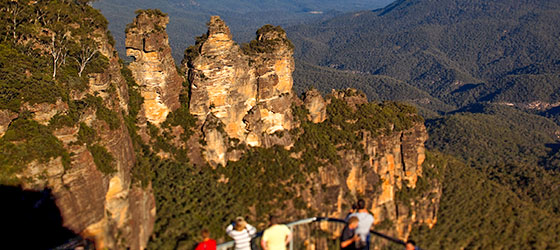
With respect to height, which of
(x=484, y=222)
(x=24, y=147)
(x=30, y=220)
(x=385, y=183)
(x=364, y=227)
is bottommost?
(x=484, y=222)

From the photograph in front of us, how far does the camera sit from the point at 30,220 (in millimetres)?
21828

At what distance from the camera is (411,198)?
52000 mm

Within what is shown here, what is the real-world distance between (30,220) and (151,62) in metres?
19.4

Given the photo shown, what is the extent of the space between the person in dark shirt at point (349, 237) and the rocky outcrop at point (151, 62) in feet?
89.8

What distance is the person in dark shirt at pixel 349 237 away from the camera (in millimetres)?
14625

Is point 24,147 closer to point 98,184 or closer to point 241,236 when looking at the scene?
point 98,184

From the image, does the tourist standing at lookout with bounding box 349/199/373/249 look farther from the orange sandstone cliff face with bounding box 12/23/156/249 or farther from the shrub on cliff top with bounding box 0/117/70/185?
the shrub on cliff top with bounding box 0/117/70/185

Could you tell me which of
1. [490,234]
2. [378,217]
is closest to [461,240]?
[490,234]

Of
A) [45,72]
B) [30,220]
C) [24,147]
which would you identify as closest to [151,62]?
[45,72]

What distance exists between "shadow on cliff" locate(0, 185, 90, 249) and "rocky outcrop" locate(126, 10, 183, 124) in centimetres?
1627

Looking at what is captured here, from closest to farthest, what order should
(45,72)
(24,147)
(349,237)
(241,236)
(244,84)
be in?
(241,236) < (349,237) < (24,147) < (45,72) < (244,84)

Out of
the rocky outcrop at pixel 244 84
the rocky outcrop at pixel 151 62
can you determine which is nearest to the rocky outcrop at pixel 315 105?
the rocky outcrop at pixel 244 84

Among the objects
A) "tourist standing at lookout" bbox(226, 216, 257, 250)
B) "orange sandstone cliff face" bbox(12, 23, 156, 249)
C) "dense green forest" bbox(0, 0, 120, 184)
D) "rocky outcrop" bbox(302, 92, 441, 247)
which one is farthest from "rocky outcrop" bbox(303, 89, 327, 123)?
"tourist standing at lookout" bbox(226, 216, 257, 250)

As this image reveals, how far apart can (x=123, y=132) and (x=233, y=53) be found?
14.0 metres
